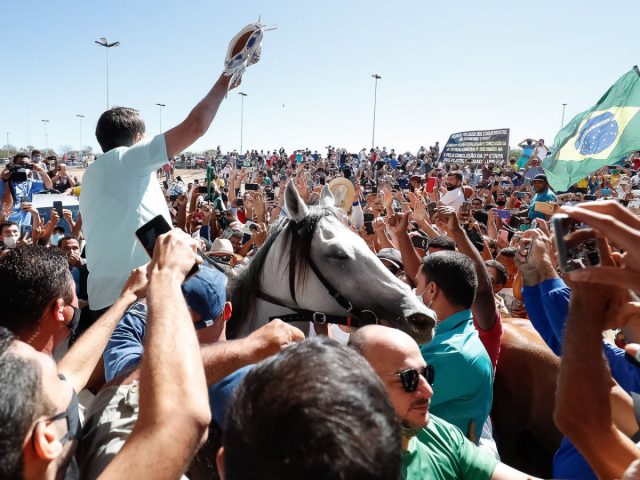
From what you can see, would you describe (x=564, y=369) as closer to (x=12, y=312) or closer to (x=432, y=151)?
(x=12, y=312)

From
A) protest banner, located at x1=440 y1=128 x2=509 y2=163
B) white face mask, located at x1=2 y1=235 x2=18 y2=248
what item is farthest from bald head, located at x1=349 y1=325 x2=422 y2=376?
protest banner, located at x1=440 y1=128 x2=509 y2=163

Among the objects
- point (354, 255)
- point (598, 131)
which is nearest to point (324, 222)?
point (354, 255)

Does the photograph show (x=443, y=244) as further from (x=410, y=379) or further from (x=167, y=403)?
(x=167, y=403)

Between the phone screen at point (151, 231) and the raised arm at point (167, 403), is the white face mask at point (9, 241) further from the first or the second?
the raised arm at point (167, 403)

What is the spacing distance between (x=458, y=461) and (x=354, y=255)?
1.08 metres

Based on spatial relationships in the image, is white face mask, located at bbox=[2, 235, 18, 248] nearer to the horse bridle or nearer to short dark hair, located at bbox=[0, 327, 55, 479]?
the horse bridle

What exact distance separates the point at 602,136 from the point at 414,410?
5.94 m

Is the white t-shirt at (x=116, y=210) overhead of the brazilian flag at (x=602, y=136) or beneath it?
beneath

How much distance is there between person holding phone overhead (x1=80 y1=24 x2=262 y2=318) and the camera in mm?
2561

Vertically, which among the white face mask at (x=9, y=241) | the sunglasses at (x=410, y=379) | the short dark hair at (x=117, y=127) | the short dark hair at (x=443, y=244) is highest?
the short dark hair at (x=117, y=127)

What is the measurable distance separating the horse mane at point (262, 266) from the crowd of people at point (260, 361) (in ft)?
0.13

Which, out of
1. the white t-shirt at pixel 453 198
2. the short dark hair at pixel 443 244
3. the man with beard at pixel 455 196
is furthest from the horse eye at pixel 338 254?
the white t-shirt at pixel 453 198

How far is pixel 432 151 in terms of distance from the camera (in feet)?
99.1

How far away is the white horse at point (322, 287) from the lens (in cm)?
256
